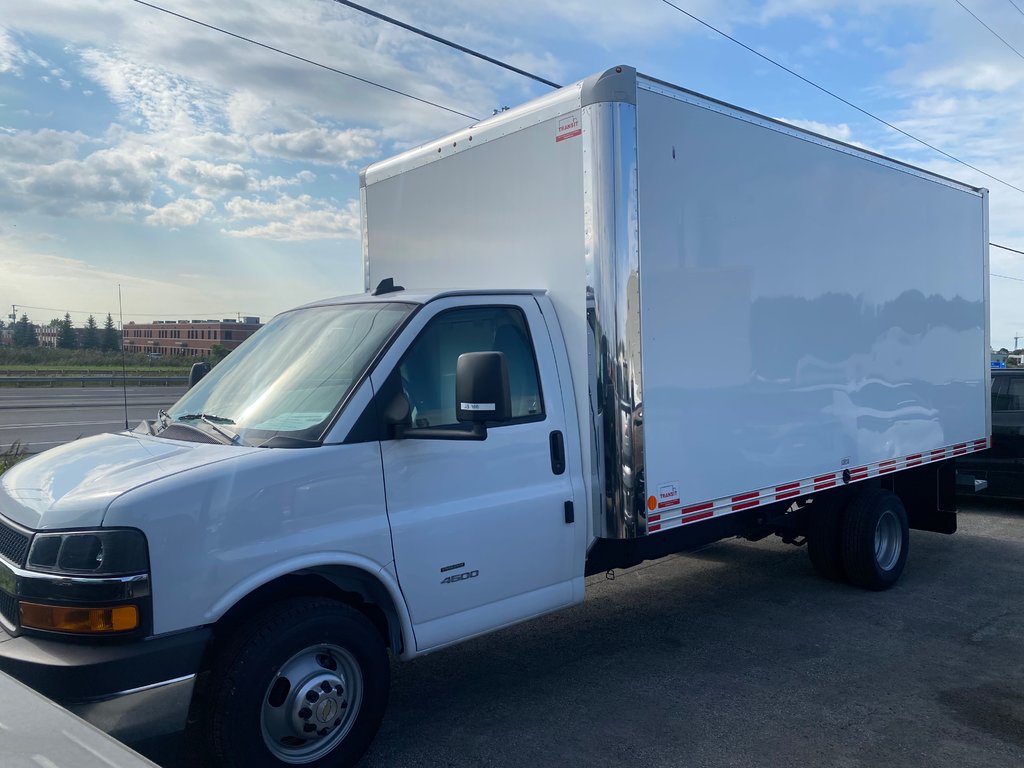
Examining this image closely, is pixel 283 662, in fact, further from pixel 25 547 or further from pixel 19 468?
pixel 19 468

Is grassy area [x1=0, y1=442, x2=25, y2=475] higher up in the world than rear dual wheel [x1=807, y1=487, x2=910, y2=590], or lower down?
higher up

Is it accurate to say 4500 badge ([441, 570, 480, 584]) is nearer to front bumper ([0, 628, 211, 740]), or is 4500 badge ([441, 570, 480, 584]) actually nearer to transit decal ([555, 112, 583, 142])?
front bumper ([0, 628, 211, 740])

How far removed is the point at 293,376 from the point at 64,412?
22.0 metres

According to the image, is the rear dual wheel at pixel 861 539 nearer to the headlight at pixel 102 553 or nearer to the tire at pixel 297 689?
the tire at pixel 297 689

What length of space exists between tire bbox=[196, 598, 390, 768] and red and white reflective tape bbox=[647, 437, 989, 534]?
1711 mm

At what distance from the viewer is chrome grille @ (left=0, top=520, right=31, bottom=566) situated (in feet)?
10.4

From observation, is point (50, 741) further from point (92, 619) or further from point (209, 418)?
point (209, 418)

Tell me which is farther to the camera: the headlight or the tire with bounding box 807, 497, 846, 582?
the tire with bounding box 807, 497, 846, 582

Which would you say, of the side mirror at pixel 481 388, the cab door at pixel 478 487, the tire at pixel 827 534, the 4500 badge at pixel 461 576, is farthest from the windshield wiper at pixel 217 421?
the tire at pixel 827 534

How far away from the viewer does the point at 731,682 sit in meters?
4.95

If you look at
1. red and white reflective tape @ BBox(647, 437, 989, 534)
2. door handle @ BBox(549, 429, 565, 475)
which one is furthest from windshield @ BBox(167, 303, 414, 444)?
red and white reflective tape @ BBox(647, 437, 989, 534)

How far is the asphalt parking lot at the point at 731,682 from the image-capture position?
4086 mm

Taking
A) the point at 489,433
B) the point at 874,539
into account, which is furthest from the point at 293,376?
the point at 874,539

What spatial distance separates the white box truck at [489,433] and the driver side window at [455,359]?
1cm
